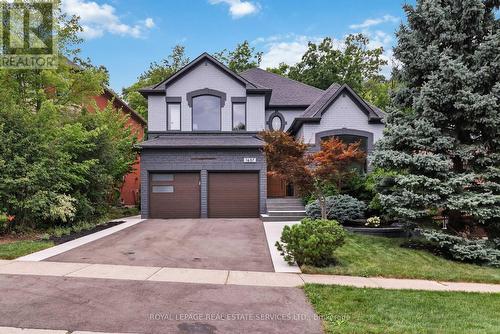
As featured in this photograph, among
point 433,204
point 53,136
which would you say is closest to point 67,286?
point 53,136

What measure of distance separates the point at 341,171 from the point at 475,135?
4.27 meters

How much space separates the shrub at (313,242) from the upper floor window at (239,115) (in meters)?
10.1

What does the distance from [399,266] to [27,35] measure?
14.3m

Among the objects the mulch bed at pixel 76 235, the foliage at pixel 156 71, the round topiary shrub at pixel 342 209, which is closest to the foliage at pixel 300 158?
the round topiary shrub at pixel 342 209

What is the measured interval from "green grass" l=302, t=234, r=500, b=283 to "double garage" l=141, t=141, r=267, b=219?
7.07 metres

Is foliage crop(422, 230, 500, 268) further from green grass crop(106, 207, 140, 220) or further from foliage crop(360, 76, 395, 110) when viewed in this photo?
foliage crop(360, 76, 395, 110)

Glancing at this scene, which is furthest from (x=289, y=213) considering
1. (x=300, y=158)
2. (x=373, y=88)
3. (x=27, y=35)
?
(x=373, y=88)

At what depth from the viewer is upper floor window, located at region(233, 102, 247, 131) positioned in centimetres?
1670

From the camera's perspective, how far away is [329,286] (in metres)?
5.68

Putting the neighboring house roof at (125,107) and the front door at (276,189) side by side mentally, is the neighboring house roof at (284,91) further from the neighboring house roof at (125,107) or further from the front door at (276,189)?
the neighboring house roof at (125,107)

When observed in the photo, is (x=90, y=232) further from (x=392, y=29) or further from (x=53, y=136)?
(x=392, y=29)

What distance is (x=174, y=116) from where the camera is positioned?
16656 mm

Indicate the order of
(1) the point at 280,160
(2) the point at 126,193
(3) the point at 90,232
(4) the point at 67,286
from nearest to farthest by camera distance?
(4) the point at 67,286 → (1) the point at 280,160 → (3) the point at 90,232 → (2) the point at 126,193

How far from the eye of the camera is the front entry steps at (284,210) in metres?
14.0
